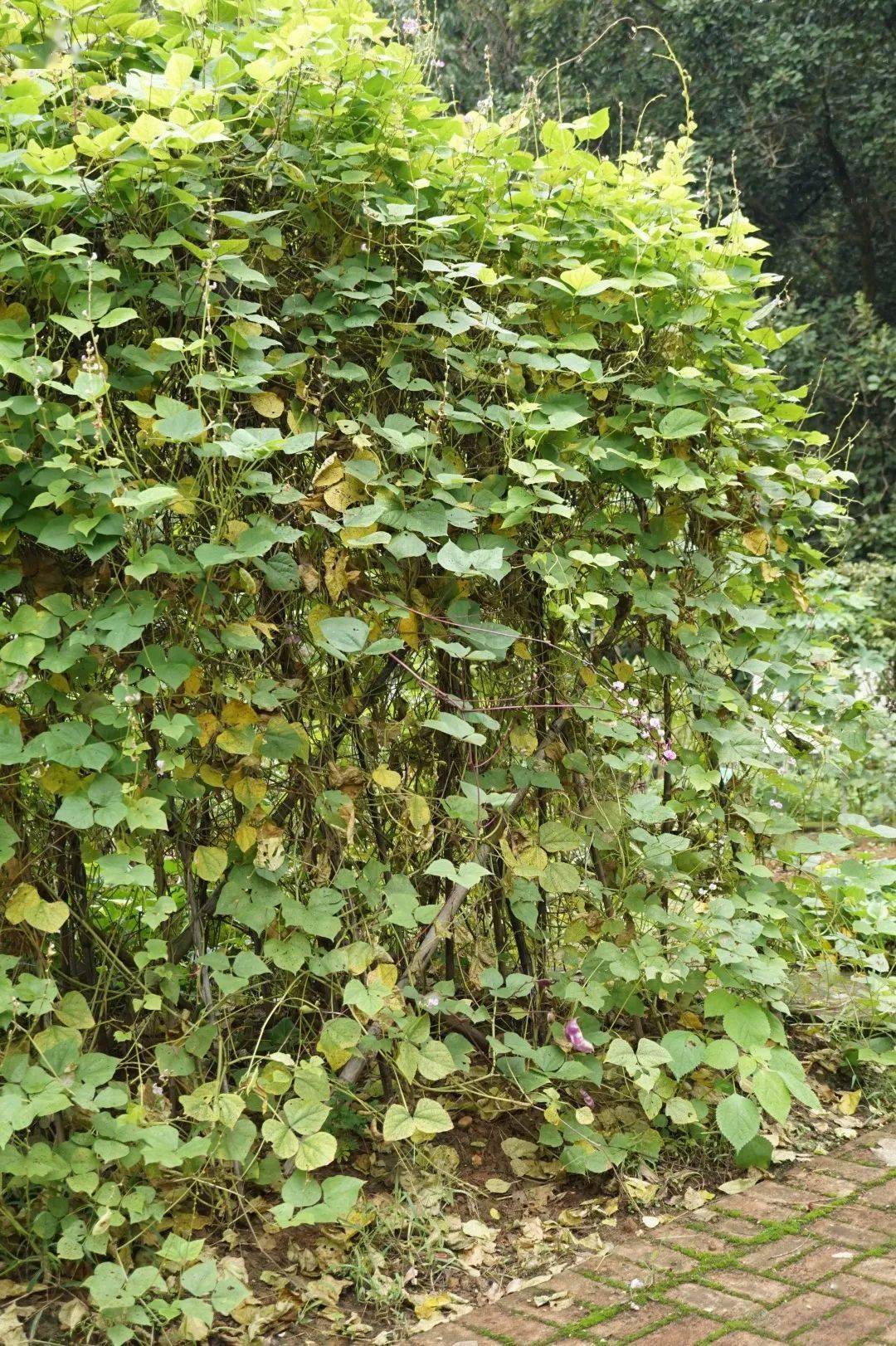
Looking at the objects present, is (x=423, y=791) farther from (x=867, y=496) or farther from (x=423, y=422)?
(x=867, y=496)

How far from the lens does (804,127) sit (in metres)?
13.4

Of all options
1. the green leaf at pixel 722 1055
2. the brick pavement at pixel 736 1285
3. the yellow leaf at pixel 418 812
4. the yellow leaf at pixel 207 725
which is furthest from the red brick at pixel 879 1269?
the yellow leaf at pixel 207 725

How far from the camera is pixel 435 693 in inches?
106

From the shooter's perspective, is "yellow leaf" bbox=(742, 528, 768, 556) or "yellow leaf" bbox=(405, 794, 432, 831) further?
"yellow leaf" bbox=(742, 528, 768, 556)

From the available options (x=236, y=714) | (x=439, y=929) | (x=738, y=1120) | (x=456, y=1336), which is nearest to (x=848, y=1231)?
(x=738, y=1120)

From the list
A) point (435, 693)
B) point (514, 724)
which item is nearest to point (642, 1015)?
point (514, 724)

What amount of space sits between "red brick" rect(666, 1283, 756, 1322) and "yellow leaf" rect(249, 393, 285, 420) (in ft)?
6.20

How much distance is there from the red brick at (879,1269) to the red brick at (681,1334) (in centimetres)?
38

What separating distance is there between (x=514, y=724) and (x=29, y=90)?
5.45 feet

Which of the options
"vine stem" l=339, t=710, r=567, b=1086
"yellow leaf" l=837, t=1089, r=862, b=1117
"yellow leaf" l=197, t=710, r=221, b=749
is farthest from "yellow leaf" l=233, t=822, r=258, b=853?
"yellow leaf" l=837, t=1089, r=862, b=1117

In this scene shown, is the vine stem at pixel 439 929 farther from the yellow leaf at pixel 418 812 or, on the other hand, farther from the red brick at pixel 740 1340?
the red brick at pixel 740 1340

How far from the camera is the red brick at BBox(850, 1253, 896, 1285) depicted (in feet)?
7.89

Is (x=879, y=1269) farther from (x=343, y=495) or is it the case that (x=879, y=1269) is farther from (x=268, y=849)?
(x=343, y=495)

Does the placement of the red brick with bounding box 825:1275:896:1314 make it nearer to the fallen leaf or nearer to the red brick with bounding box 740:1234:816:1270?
the red brick with bounding box 740:1234:816:1270
